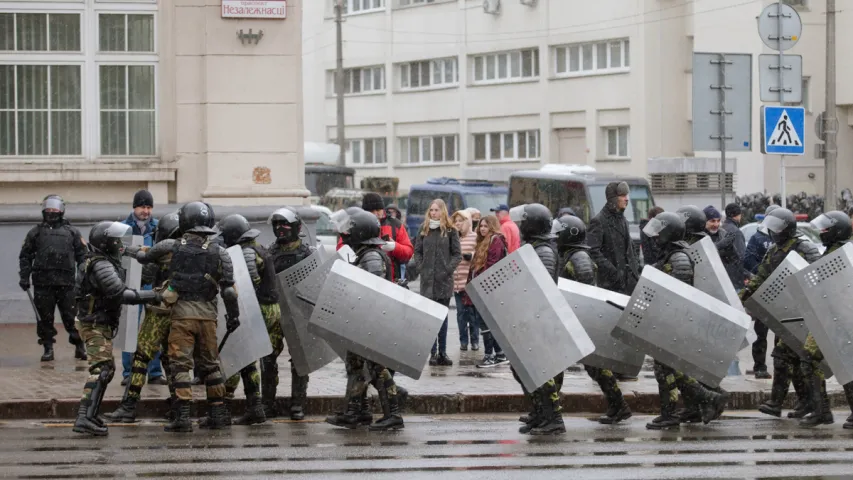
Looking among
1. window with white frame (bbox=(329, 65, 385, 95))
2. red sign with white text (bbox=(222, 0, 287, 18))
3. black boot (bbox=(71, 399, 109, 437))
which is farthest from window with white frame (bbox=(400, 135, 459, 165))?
black boot (bbox=(71, 399, 109, 437))

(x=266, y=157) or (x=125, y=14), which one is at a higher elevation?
(x=125, y=14)

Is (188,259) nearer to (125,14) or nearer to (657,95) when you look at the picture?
(125,14)

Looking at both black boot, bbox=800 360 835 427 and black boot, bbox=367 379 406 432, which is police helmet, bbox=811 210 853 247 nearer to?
black boot, bbox=800 360 835 427

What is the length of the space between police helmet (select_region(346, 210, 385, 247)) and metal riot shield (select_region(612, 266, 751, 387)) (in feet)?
6.05

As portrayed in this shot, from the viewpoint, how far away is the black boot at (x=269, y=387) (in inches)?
447

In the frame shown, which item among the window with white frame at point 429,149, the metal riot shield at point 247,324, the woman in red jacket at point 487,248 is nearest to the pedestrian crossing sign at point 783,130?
the woman in red jacket at point 487,248

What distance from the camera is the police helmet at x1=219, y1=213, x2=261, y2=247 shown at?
11.2m

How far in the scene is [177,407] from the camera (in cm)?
1061

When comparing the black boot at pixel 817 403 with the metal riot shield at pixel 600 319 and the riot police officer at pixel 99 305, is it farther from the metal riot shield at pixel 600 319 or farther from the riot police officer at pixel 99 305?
the riot police officer at pixel 99 305

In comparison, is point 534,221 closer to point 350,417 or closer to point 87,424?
point 350,417

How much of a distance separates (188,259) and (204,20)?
7890mm

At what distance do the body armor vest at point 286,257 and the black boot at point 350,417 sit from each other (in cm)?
119

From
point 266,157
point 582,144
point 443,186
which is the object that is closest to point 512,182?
point 443,186

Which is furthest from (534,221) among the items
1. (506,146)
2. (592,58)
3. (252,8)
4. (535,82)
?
(506,146)
